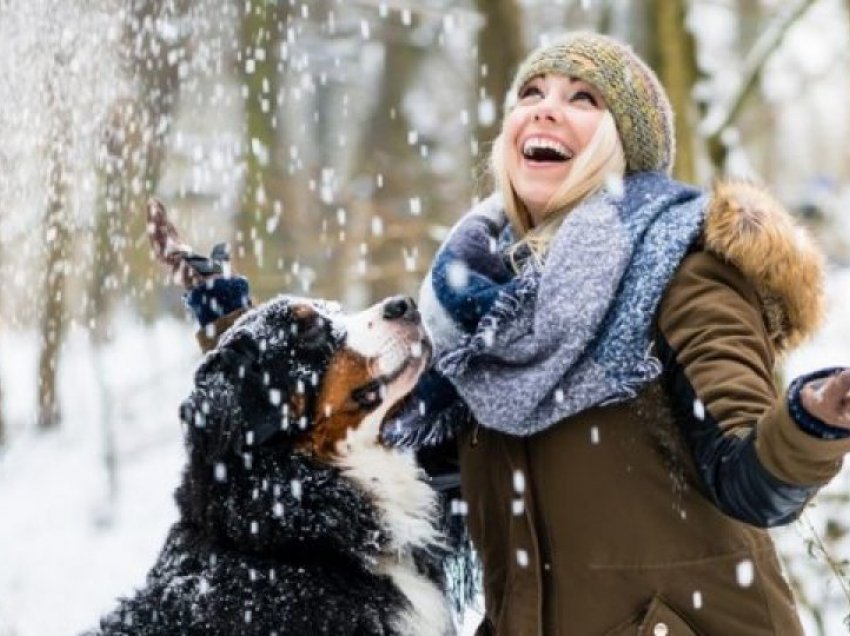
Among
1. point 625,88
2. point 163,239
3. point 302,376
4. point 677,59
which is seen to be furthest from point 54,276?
point 625,88

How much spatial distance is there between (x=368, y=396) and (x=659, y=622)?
3.68 feet

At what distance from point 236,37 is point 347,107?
6.40 meters

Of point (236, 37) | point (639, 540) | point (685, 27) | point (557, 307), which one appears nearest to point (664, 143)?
point (557, 307)

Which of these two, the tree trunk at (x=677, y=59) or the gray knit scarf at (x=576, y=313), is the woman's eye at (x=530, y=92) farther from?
the tree trunk at (x=677, y=59)

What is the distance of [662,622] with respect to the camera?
3014 mm

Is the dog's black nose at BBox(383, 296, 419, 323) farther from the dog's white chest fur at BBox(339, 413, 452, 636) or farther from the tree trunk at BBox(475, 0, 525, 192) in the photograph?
the tree trunk at BBox(475, 0, 525, 192)

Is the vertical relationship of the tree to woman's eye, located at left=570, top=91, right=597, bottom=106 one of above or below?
above

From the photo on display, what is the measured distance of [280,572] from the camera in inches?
136

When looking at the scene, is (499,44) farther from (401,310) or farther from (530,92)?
(401,310)

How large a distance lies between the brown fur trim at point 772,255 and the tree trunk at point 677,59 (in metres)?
3.93

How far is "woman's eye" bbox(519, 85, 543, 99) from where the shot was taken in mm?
3635

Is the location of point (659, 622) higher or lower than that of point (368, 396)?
lower

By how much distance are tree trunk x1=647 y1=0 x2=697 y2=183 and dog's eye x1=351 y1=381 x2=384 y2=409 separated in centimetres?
378

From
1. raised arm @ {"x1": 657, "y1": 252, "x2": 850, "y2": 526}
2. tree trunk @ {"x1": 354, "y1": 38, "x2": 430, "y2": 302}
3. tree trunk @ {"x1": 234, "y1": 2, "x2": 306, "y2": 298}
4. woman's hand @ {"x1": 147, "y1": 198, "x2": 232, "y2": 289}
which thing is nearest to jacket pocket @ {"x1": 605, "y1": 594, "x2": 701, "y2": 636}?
raised arm @ {"x1": 657, "y1": 252, "x2": 850, "y2": 526}
